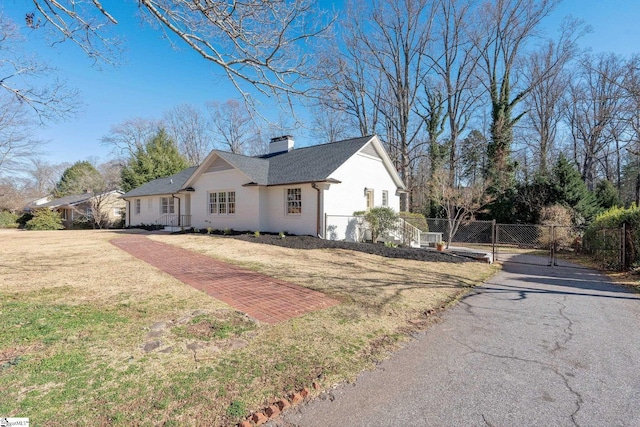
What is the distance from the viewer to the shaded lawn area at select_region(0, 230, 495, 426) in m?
2.54

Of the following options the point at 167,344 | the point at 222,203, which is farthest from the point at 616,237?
the point at 222,203

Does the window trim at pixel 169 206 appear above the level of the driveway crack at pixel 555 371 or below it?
above

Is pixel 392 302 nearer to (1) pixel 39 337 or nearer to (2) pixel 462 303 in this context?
(2) pixel 462 303

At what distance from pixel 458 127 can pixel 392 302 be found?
2685cm

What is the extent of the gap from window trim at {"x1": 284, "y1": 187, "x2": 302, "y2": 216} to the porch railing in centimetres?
912

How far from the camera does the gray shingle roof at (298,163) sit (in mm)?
15773

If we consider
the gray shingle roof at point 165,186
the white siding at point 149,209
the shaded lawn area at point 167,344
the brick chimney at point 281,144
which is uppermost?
the brick chimney at point 281,144

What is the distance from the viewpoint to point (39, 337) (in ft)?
12.0

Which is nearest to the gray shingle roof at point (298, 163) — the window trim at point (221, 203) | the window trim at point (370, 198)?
the window trim at point (221, 203)

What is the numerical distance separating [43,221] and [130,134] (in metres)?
16.6

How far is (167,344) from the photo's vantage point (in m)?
3.62

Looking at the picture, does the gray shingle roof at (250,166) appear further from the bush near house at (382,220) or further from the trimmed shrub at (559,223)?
the trimmed shrub at (559,223)

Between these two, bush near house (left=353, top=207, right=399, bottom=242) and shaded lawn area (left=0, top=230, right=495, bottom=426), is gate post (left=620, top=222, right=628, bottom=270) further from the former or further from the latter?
bush near house (left=353, top=207, right=399, bottom=242)

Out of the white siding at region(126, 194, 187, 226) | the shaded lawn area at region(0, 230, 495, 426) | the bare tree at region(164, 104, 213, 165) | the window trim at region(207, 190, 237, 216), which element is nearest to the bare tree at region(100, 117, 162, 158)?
the bare tree at region(164, 104, 213, 165)
